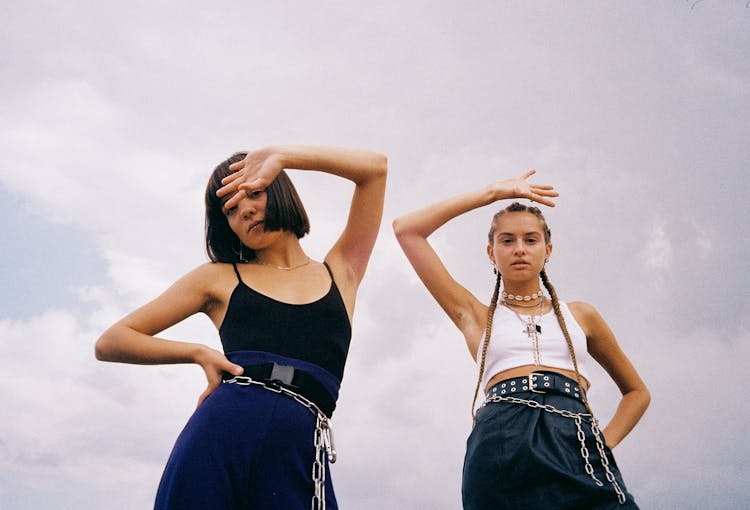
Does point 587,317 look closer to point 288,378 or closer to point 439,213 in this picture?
point 439,213

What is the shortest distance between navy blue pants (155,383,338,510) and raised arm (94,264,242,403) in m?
0.16

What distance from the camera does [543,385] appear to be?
436 cm

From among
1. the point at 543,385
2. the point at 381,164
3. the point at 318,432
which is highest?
the point at 381,164

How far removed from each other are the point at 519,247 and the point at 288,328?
1.99 meters

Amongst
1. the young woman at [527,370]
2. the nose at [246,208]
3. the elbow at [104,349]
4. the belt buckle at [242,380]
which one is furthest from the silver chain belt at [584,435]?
the elbow at [104,349]

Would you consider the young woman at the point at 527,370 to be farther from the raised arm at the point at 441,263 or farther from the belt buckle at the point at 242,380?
the belt buckle at the point at 242,380

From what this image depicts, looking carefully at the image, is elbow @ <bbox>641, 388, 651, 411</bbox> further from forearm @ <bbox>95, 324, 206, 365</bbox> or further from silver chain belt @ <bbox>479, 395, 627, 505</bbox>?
forearm @ <bbox>95, 324, 206, 365</bbox>

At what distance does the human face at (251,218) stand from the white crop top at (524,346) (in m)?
1.75

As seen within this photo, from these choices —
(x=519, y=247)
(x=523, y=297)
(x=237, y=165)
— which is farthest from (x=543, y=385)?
(x=237, y=165)

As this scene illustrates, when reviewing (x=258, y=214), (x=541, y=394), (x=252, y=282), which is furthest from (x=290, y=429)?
(x=541, y=394)

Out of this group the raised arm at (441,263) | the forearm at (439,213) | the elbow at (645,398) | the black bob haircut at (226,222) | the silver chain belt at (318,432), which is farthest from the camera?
the elbow at (645,398)

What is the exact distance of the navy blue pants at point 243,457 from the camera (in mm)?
2990

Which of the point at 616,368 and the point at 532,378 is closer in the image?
the point at 532,378

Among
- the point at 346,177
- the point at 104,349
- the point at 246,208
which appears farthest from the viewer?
the point at 346,177
